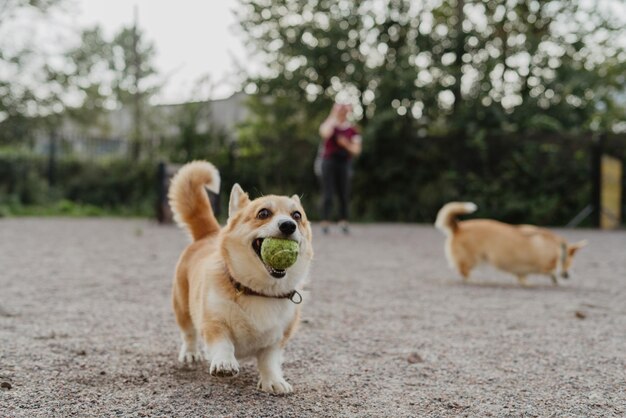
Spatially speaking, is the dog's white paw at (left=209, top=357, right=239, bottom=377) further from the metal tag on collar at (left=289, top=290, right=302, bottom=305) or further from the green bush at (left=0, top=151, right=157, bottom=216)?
the green bush at (left=0, top=151, right=157, bottom=216)

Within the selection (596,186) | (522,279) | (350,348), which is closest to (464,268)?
(522,279)

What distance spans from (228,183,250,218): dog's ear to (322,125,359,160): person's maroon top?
22.5 ft

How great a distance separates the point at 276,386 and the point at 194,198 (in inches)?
40.7

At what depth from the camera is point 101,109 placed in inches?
798

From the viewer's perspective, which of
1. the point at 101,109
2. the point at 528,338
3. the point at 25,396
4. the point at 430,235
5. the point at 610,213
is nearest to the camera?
the point at 25,396

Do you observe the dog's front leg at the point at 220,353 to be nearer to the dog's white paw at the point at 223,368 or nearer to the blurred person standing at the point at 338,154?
the dog's white paw at the point at 223,368

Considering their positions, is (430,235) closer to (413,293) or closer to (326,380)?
(413,293)

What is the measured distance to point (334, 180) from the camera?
9828mm

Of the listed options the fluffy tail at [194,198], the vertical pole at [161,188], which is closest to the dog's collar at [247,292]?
the fluffy tail at [194,198]

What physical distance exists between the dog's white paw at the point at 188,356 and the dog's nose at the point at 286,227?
0.88 meters

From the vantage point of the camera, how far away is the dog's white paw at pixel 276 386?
2465 millimetres

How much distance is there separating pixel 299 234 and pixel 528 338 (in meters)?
1.74

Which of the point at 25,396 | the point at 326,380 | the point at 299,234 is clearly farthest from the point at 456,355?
the point at 25,396

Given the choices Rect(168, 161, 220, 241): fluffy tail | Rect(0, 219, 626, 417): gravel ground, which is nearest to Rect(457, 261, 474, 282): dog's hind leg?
Rect(0, 219, 626, 417): gravel ground
